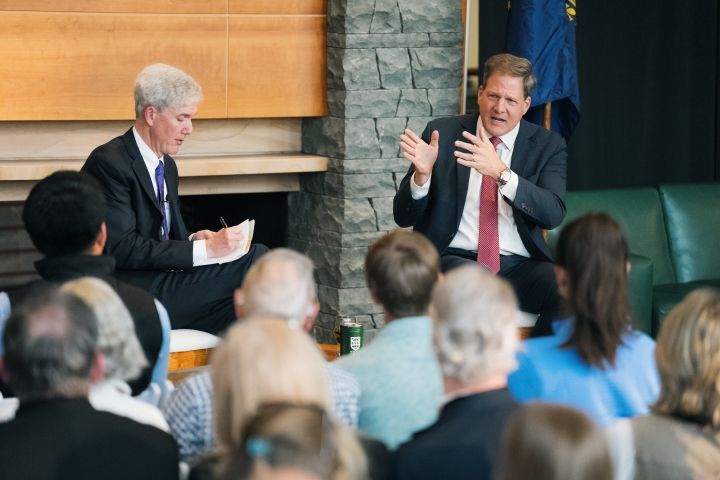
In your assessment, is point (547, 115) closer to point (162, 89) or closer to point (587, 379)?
point (162, 89)

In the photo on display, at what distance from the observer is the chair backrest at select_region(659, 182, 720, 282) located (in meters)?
4.75

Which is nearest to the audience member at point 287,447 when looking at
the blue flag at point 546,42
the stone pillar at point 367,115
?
the stone pillar at point 367,115

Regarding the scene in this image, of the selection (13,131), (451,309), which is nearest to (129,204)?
(13,131)

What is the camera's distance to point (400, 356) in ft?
6.68

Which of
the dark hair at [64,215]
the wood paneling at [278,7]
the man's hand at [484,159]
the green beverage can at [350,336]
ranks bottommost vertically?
the green beverage can at [350,336]

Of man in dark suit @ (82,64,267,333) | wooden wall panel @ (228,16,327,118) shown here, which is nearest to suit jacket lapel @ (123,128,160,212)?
man in dark suit @ (82,64,267,333)

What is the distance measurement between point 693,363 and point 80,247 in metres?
1.44

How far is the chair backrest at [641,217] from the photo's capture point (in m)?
4.58

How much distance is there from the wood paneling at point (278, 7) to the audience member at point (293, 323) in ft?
7.79


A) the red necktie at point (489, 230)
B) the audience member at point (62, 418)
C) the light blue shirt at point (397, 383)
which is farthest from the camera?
the red necktie at point (489, 230)

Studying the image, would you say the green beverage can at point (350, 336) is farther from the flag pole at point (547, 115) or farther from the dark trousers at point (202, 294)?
the flag pole at point (547, 115)

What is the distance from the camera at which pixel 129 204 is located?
3.37m

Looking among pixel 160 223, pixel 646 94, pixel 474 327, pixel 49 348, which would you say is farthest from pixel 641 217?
pixel 49 348

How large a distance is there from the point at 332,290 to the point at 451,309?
9.15ft
